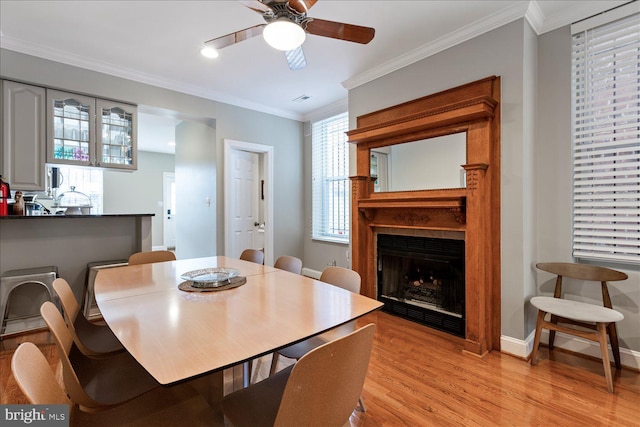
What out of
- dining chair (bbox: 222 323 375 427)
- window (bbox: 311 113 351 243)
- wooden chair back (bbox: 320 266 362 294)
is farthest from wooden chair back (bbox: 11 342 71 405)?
window (bbox: 311 113 351 243)

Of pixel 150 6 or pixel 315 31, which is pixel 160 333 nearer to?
pixel 315 31

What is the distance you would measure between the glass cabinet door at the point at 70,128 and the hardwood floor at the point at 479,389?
1.78 meters

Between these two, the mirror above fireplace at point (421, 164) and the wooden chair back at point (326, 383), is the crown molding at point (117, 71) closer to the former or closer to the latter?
the mirror above fireplace at point (421, 164)

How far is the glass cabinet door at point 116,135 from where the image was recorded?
324 centimetres

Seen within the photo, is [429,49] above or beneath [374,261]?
above

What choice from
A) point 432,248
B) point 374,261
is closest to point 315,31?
point 432,248

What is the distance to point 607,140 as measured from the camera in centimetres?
228

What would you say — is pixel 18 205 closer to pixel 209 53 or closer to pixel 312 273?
pixel 209 53

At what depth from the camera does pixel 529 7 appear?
2275 millimetres

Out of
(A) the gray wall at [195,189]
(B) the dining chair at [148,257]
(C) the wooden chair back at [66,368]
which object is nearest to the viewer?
(C) the wooden chair back at [66,368]

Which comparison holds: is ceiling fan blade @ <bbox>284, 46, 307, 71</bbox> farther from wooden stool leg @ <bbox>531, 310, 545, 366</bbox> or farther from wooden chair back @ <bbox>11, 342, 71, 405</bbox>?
wooden stool leg @ <bbox>531, 310, 545, 366</bbox>

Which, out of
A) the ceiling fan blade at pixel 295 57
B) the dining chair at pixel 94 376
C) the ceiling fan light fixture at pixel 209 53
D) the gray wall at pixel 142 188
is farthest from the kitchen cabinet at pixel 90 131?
the gray wall at pixel 142 188

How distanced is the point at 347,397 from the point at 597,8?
126 inches

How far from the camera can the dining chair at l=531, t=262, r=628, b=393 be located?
6.37ft
